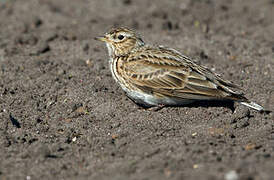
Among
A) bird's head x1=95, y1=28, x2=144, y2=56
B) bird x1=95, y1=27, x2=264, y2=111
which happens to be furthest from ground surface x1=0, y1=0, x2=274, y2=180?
bird's head x1=95, y1=28, x2=144, y2=56

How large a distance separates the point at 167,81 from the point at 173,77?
12 centimetres

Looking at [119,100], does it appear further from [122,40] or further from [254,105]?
[254,105]

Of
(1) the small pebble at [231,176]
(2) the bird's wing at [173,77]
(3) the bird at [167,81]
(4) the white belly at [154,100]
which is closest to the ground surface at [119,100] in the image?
(1) the small pebble at [231,176]

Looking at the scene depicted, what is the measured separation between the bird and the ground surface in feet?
0.83

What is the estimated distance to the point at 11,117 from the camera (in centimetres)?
732

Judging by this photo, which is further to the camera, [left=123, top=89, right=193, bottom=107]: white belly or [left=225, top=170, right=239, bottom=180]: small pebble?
[left=123, top=89, right=193, bottom=107]: white belly

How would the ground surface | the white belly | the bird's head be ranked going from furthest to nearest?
the bird's head, the white belly, the ground surface

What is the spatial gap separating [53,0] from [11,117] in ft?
20.7

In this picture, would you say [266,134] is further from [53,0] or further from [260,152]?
[53,0]

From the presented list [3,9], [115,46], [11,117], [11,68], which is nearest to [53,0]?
[3,9]

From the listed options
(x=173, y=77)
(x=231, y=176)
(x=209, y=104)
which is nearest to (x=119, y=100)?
(x=173, y=77)

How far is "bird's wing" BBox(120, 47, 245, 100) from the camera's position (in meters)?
7.18

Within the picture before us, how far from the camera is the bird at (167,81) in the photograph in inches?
282

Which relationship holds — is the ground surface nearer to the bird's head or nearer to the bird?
the bird
